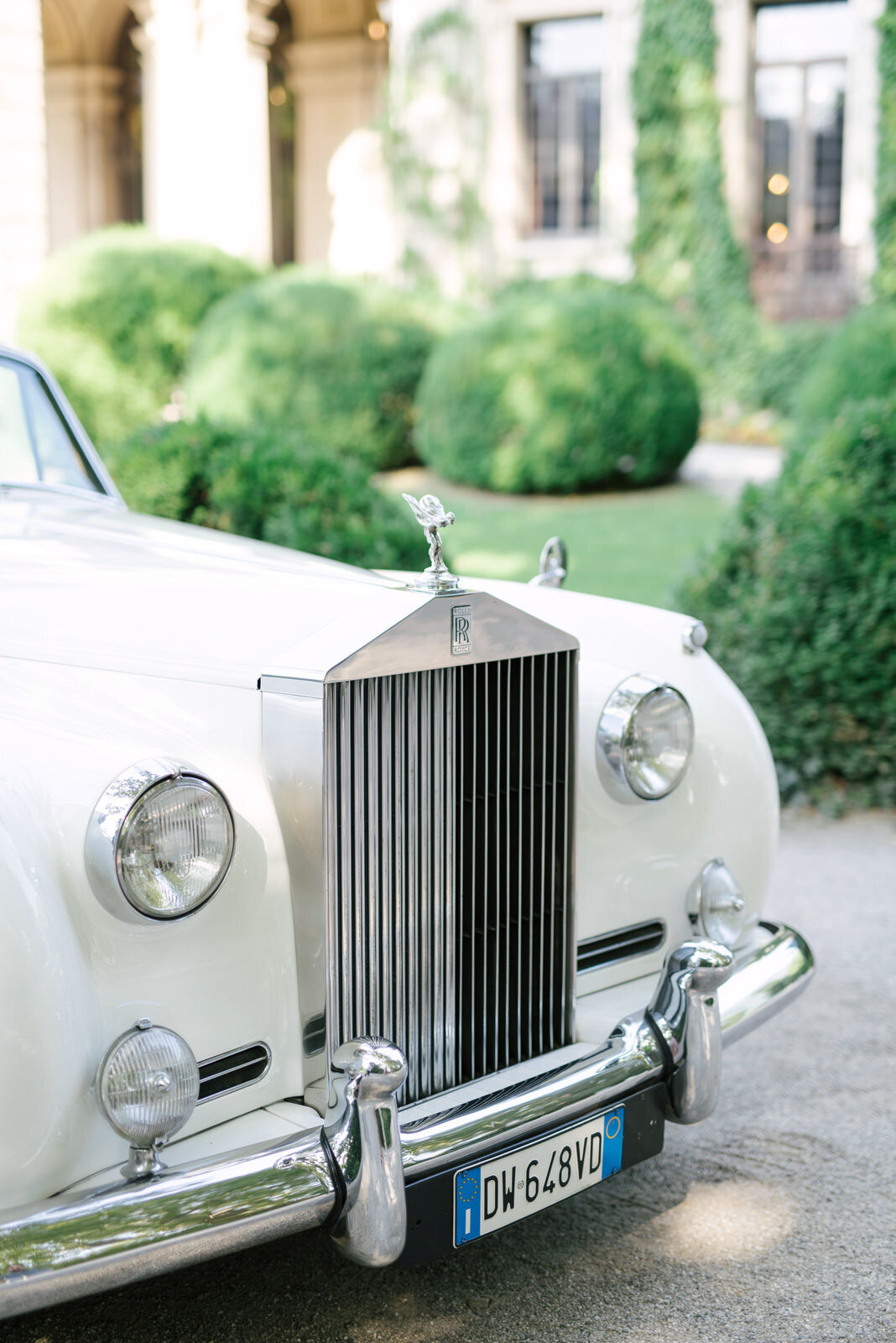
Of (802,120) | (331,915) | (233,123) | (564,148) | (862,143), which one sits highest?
(233,123)

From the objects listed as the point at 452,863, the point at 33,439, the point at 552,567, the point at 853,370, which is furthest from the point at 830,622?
the point at 853,370

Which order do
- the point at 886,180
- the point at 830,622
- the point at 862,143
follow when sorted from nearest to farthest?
the point at 830,622 < the point at 886,180 < the point at 862,143

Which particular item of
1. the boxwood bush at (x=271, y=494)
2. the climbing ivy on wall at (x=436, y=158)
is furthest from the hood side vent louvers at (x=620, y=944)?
the climbing ivy on wall at (x=436, y=158)

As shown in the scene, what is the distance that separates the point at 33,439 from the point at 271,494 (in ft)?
6.24

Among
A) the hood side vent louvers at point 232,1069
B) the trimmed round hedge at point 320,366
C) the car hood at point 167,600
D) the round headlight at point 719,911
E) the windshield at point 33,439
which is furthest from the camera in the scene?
the trimmed round hedge at point 320,366

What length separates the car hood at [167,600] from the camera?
2084mm

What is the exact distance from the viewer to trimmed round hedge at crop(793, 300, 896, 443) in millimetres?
10766

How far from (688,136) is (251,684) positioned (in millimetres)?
16246

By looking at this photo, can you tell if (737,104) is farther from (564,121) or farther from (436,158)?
(436,158)

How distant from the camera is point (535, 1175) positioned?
2000 mm

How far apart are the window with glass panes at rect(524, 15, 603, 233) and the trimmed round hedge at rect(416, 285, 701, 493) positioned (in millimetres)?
6313

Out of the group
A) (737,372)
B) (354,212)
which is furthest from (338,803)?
(354,212)

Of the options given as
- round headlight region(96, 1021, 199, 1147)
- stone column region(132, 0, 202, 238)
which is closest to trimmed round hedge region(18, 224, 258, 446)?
stone column region(132, 0, 202, 238)

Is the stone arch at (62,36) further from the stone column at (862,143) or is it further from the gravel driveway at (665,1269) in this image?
the gravel driveway at (665,1269)
